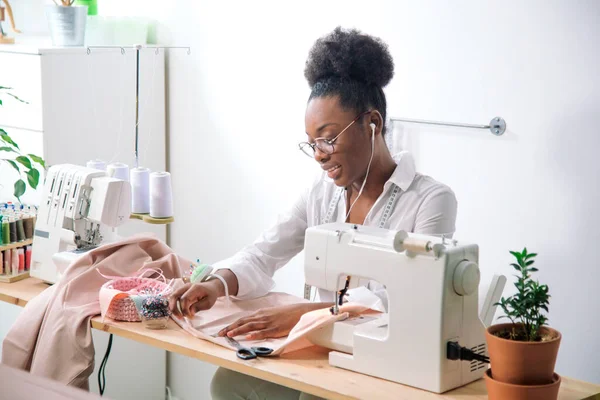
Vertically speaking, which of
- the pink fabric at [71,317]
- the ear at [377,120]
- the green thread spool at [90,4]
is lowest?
the pink fabric at [71,317]

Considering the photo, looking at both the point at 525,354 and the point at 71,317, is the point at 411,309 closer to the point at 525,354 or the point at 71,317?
the point at 525,354

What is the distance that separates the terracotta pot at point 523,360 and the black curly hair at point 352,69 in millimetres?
883

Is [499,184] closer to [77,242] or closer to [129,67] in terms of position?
[77,242]

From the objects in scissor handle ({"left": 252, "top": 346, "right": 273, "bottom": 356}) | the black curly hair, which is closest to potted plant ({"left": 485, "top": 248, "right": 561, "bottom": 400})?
scissor handle ({"left": 252, "top": 346, "right": 273, "bottom": 356})

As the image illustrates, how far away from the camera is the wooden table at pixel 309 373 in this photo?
1832 millimetres

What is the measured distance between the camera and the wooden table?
183cm

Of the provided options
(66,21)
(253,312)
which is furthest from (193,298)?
(66,21)

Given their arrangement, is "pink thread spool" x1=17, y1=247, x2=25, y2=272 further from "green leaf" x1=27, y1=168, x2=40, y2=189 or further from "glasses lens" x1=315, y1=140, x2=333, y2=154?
"glasses lens" x1=315, y1=140, x2=333, y2=154

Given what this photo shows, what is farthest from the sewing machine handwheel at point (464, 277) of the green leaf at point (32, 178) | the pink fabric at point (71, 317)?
the green leaf at point (32, 178)

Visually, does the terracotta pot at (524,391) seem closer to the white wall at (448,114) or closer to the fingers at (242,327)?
the fingers at (242,327)

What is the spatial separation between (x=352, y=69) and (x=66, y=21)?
1.43 metres

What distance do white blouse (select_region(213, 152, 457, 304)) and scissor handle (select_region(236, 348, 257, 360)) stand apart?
39 cm

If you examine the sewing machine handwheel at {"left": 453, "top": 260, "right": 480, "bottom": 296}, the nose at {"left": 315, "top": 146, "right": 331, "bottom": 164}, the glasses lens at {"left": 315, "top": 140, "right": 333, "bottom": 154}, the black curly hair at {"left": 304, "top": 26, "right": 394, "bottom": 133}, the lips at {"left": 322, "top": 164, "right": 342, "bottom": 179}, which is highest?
the black curly hair at {"left": 304, "top": 26, "right": 394, "bottom": 133}

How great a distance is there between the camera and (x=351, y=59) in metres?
2.41
